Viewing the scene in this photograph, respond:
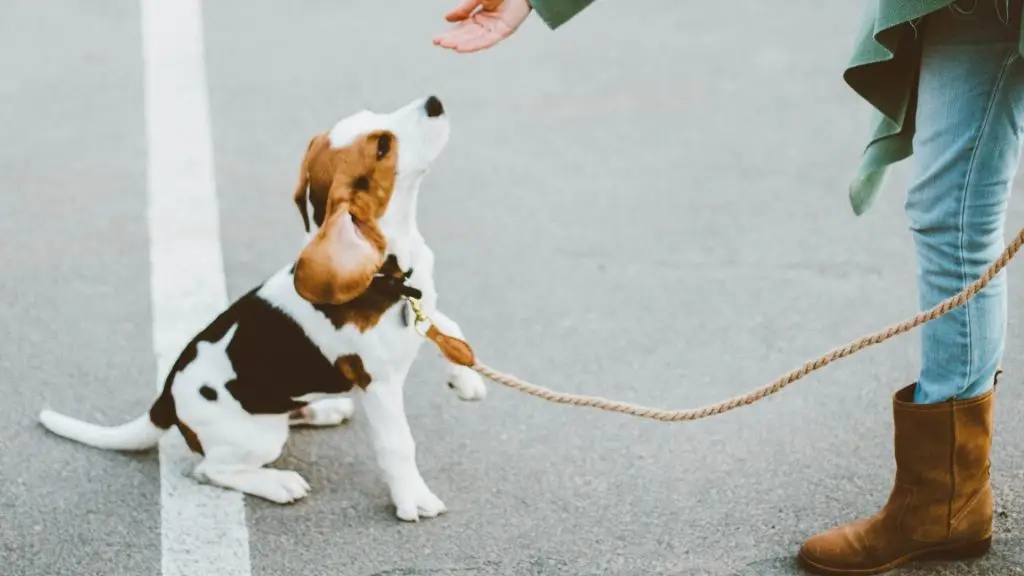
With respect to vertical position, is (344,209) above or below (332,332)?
above

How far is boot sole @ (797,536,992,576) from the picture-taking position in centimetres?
310

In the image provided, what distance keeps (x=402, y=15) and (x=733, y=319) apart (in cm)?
305

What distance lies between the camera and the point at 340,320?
3.11 m

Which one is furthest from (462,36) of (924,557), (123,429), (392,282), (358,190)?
(924,557)

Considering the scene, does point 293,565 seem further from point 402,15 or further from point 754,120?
point 402,15

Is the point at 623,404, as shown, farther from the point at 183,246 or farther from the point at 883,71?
the point at 183,246

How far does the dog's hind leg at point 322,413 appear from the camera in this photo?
3658 millimetres

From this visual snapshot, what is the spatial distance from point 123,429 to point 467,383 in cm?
92

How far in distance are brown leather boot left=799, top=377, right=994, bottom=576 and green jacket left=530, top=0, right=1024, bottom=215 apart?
0.52 metres

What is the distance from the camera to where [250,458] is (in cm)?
332

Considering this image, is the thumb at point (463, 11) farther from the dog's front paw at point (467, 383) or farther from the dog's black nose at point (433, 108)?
the dog's front paw at point (467, 383)

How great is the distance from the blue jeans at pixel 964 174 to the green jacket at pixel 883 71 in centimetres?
8

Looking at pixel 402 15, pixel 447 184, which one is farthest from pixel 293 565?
pixel 402 15

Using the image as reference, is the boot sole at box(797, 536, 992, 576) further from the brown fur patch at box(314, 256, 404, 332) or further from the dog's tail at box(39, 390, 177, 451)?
the dog's tail at box(39, 390, 177, 451)
